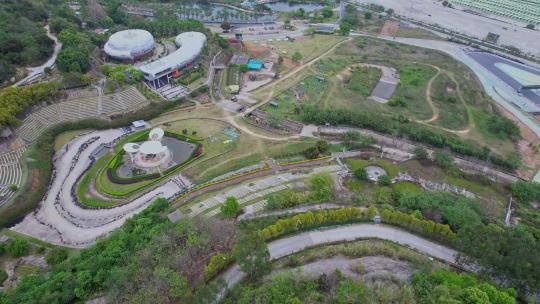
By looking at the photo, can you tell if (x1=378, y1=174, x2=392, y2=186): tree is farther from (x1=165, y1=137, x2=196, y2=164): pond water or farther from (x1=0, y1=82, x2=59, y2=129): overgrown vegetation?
(x1=0, y1=82, x2=59, y2=129): overgrown vegetation

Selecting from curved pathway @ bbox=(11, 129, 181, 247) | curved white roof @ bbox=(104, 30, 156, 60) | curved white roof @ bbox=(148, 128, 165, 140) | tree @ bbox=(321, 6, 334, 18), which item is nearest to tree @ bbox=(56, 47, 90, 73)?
curved white roof @ bbox=(104, 30, 156, 60)

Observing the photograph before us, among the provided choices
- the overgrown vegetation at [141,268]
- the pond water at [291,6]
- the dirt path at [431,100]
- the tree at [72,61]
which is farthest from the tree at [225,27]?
the overgrown vegetation at [141,268]

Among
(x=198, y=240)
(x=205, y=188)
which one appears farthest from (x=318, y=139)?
(x=198, y=240)

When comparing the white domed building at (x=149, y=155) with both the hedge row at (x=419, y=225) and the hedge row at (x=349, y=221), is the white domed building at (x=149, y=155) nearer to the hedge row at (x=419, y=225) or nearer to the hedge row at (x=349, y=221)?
the hedge row at (x=349, y=221)

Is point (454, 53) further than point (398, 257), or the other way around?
point (454, 53)

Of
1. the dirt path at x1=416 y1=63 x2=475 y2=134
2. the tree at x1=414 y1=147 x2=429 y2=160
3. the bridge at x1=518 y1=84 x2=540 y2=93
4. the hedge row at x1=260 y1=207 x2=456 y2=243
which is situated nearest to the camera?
the hedge row at x1=260 y1=207 x2=456 y2=243

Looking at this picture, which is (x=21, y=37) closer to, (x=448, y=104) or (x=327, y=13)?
(x=327, y=13)

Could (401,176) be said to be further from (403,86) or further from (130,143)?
(130,143)
